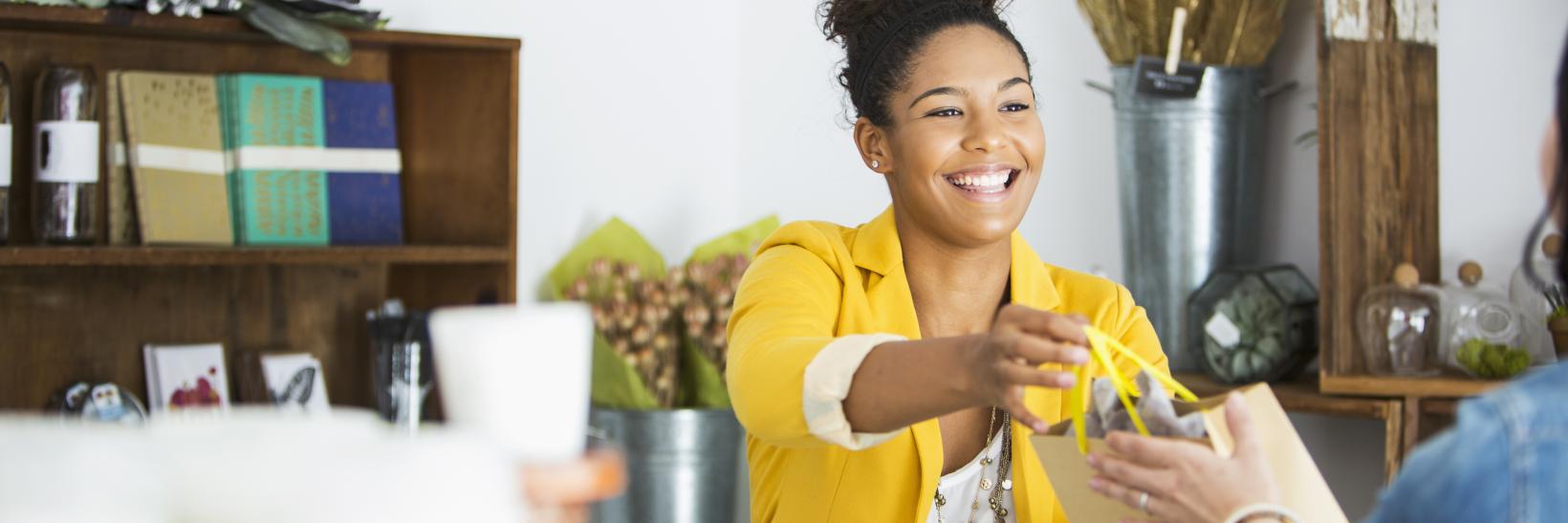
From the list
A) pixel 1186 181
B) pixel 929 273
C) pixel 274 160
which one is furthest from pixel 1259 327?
pixel 274 160

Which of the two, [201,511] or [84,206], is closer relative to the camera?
[201,511]

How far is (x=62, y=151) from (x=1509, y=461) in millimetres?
2381

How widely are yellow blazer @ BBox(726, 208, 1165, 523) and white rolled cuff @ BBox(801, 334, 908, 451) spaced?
155 millimetres

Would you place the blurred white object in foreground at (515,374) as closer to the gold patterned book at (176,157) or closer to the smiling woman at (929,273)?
the smiling woman at (929,273)

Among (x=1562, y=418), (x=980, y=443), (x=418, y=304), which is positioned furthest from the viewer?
(x=418, y=304)

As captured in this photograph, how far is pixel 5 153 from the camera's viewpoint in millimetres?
2477

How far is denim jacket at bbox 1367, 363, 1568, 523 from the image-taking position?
80cm

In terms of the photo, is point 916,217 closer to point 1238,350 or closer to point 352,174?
point 1238,350

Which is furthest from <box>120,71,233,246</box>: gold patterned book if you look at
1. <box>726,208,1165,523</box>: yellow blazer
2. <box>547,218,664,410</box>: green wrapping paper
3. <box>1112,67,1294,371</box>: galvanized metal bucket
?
<box>1112,67,1294,371</box>: galvanized metal bucket

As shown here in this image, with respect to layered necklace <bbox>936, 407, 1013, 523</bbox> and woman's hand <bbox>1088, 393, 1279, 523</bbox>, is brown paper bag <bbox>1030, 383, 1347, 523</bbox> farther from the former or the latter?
layered necklace <bbox>936, 407, 1013, 523</bbox>

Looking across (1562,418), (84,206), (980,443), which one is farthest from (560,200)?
(1562,418)

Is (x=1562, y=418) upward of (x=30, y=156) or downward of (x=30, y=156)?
downward

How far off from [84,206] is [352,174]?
1.60 ft

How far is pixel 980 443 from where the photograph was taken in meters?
1.81
